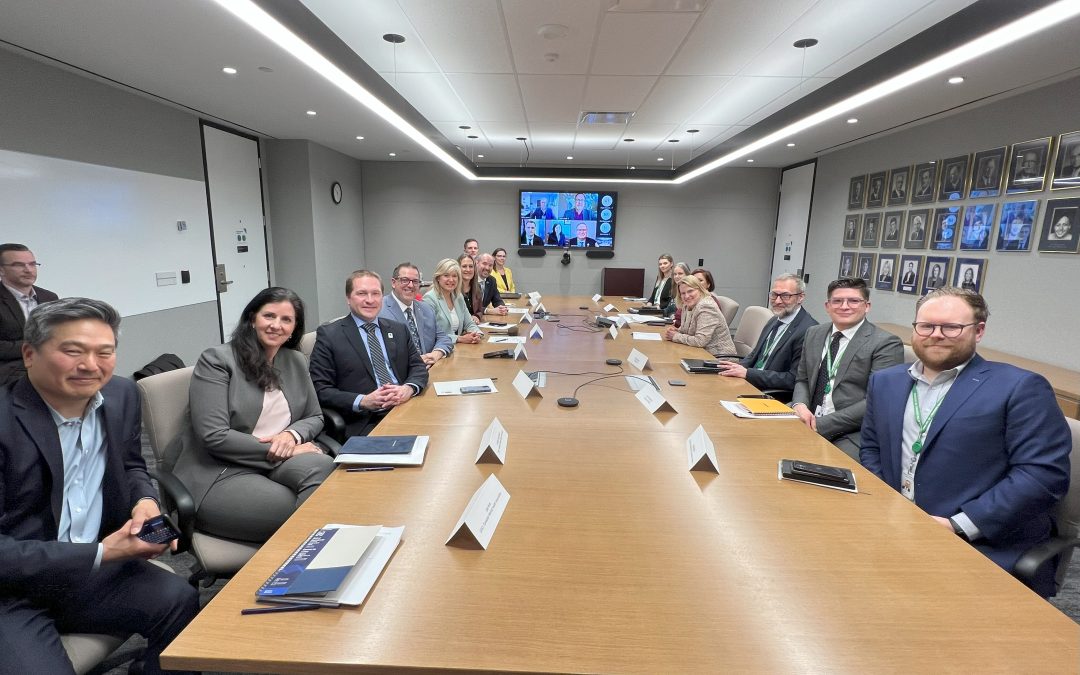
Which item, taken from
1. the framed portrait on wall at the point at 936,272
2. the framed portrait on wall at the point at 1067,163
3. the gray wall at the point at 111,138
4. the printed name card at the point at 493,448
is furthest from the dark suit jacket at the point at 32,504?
the framed portrait on wall at the point at 936,272

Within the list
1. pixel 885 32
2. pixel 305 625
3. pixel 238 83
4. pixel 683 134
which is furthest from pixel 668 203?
pixel 305 625

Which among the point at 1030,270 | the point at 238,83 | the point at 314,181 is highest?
the point at 238,83

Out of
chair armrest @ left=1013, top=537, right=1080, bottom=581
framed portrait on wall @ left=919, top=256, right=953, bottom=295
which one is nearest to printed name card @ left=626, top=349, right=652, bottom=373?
chair armrest @ left=1013, top=537, right=1080, bottom=581

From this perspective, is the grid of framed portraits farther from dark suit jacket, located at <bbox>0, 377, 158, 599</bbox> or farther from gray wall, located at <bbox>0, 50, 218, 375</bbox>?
gray wall, located at <bbox>0, 50, 218, 375</bbox>

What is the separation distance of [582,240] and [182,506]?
8190 mm

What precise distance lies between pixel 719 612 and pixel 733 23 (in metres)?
3.57

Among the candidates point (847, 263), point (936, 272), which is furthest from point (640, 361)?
point (847, 263)

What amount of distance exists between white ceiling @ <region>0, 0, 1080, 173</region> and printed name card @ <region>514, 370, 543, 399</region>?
1881mm

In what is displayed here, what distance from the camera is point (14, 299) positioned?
310 centimetres

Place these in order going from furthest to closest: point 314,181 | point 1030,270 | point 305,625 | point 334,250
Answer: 1. point 334,250
2. point 314,181
3. point 1030,270
4. point 305,625

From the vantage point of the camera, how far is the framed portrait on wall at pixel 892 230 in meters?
5.46

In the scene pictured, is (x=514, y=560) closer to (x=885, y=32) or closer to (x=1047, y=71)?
(x=885, y=32)

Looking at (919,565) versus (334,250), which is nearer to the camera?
(919,565)

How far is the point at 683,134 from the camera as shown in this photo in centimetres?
646
